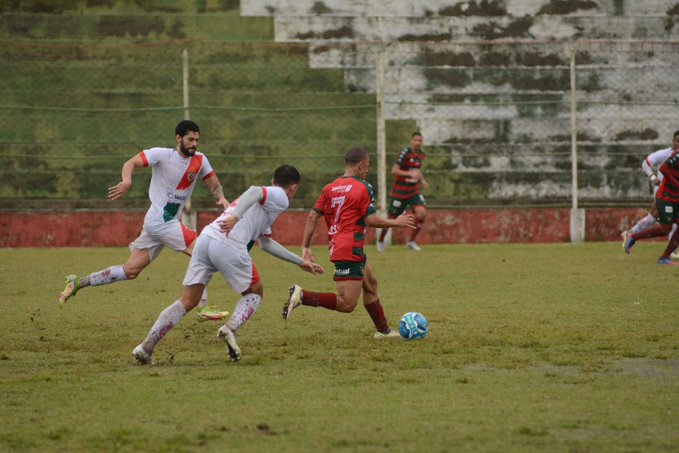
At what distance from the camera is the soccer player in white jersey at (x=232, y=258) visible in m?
8.28

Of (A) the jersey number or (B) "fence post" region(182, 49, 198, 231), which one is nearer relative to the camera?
(A) the jersey number

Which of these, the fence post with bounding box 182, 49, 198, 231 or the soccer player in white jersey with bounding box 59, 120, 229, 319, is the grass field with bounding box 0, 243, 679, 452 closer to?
the soccer player in white jersey with bounding box 59, 120, 229, 319

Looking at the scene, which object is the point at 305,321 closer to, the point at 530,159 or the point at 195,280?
the point at 195,280

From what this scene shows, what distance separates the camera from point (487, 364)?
830cm

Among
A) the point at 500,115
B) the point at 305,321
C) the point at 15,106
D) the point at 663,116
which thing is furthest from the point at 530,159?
the point at 305,321

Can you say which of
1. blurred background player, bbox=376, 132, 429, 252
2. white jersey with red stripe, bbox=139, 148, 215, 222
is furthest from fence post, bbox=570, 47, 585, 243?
white jersey with red stripe, bbox=139, 148, 215, 222

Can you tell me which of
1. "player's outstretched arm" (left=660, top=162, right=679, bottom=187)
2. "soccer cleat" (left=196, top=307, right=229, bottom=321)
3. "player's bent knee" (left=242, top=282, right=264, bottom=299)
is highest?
"player's outstretched arm" (left=660, top=162, right=679, bottom=187)

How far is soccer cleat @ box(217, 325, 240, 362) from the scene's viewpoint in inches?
326

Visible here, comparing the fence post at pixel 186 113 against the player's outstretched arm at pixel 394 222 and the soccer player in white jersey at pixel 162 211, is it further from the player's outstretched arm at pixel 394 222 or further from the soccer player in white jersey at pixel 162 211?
the player's outstretched arm at pixel 394 222

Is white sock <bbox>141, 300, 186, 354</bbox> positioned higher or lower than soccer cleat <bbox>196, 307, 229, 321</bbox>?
higher

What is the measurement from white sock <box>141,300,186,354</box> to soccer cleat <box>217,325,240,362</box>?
0.33 meters

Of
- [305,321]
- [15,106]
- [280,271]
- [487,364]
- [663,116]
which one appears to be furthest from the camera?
[663,116]

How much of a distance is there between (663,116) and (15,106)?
528 inches

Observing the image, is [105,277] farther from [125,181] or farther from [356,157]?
[356,157]
